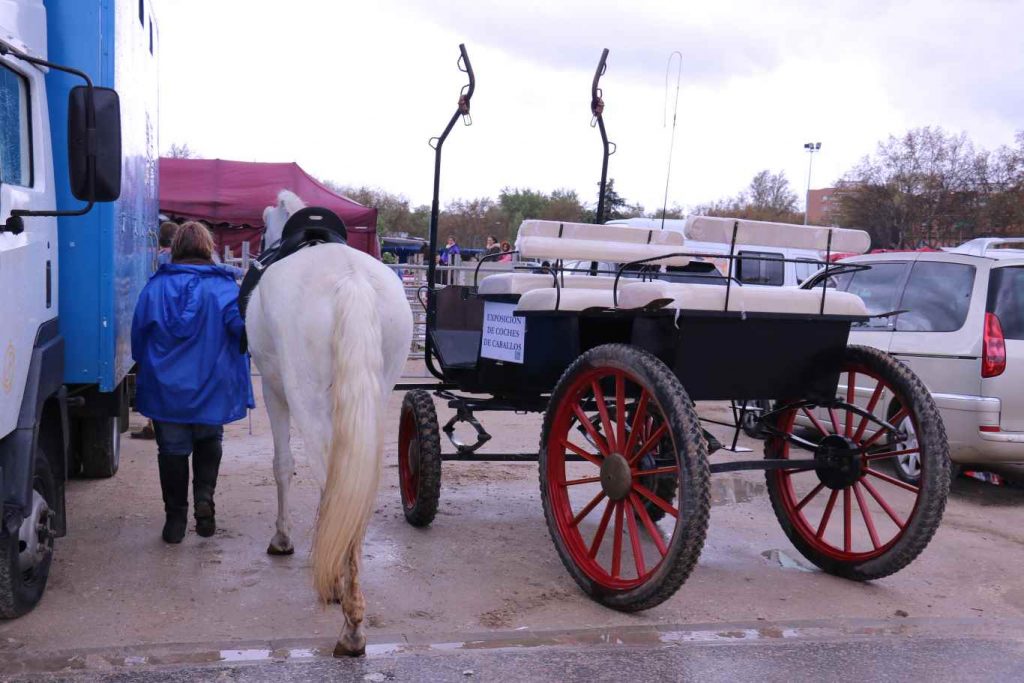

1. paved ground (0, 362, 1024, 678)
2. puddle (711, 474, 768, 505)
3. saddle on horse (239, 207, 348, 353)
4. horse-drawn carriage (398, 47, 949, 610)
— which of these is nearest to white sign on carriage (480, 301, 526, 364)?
horse-drawn carriage (398, 47, 949, 610)

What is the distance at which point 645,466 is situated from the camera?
4.50m

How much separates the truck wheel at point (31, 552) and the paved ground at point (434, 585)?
10 centimetres

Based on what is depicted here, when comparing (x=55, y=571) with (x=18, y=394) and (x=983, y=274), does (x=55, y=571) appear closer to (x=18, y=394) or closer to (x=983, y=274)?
(x=18, y=394)

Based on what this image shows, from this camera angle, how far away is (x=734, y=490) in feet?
22.9

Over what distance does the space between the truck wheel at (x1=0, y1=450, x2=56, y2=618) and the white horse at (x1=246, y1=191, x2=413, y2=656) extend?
112cm

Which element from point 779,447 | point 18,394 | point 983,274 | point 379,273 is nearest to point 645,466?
point 779,447

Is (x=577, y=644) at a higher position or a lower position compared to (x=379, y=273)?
lower

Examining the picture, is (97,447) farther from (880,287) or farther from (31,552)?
(880,287)

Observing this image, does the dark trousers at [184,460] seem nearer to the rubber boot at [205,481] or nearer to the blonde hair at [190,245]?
the rubber boot at [205,481]

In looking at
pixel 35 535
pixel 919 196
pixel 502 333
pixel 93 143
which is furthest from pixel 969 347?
pixel 919 196

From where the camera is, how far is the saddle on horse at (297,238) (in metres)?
4.63

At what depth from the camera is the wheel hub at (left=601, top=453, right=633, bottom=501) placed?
4.21m

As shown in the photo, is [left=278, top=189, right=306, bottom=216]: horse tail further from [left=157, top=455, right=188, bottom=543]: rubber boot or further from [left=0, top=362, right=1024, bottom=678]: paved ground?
[left=0, top=362, right=1024, bottom=678]: paved ground

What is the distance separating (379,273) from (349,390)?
715 mm
